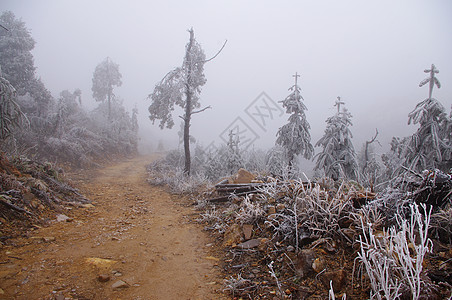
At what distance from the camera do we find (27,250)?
3.71 metres

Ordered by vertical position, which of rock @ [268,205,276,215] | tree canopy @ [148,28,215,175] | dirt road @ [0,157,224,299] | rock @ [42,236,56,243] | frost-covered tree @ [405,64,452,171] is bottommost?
dirt road @ [0,157,224,299]

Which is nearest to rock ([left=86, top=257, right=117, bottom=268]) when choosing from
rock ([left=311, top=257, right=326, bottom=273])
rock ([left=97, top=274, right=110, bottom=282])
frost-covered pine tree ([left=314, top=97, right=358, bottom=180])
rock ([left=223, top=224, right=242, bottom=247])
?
rock ([left=97, top=274, right=110, bottom=282])

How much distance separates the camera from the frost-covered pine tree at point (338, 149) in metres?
11.8

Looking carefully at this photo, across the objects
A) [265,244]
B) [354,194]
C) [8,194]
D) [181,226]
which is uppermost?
[354,194]

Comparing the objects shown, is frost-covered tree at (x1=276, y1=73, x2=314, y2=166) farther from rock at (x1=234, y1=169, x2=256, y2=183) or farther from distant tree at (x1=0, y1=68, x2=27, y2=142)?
distant tree at (x1=0, y1=68, x2=27, y2=142)

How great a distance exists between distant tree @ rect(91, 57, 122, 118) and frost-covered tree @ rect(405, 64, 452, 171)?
111ft

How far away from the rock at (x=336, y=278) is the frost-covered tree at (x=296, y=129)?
11495 millimetres

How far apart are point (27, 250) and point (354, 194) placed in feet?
18.1

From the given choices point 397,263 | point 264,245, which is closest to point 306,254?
point 264,245

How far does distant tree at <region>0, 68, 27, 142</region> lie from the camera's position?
314 inches

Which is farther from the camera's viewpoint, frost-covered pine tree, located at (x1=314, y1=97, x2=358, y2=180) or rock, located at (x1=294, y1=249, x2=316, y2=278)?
frost-covered pine tree, located at (x1=314, y1=97, x2=358, y2=180)

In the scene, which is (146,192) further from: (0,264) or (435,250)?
(435,250)

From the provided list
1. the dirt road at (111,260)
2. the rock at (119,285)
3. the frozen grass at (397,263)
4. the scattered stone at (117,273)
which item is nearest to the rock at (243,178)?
the dirt road at (111,260)

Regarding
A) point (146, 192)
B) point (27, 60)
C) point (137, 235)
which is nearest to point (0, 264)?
point (137, 235)
